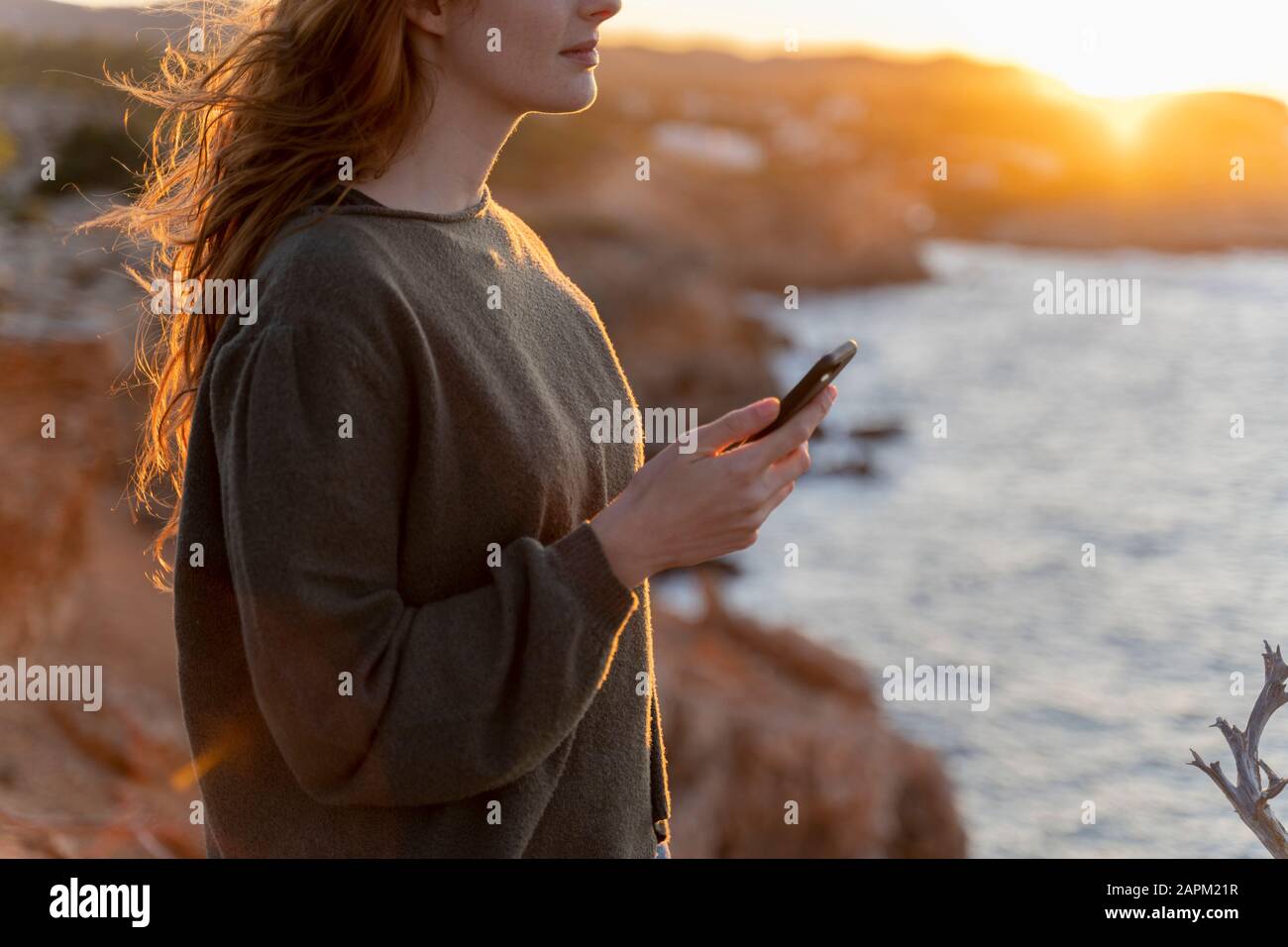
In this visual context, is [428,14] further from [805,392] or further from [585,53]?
[805,392]

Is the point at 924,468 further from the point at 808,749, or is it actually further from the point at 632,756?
the point at 632,756

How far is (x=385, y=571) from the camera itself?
119 cm

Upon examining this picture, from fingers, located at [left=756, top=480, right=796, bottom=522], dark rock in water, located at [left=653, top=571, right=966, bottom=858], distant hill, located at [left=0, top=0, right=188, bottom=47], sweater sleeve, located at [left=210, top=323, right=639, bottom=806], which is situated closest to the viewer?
sweater sleeve, located at [left=210, top=323, right=639, bottom=806]

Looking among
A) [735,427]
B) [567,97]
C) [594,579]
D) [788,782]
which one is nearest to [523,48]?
[567,97]

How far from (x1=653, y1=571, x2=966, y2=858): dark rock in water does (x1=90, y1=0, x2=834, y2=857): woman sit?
12.4 feet

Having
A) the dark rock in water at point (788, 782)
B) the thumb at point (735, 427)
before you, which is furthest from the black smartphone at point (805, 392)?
the dark rock in water at point (788, 782)

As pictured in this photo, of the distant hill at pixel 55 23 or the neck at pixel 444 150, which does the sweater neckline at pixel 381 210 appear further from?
the distant hill at pixel 55 23

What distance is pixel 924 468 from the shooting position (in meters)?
19.4

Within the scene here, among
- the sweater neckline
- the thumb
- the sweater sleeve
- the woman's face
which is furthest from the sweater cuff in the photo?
the woman's face

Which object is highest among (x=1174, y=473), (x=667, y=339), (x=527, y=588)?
(x=667, y=339)

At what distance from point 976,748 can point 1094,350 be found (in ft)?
61.7

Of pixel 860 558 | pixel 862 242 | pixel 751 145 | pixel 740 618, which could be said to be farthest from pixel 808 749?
pixel 751 145

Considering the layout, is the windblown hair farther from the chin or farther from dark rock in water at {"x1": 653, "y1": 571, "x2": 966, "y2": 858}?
dark rock in water at {"x1": 653, "y1": 571, "x2": 966, "y2": 858}

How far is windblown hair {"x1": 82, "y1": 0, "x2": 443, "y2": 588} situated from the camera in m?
1.37
